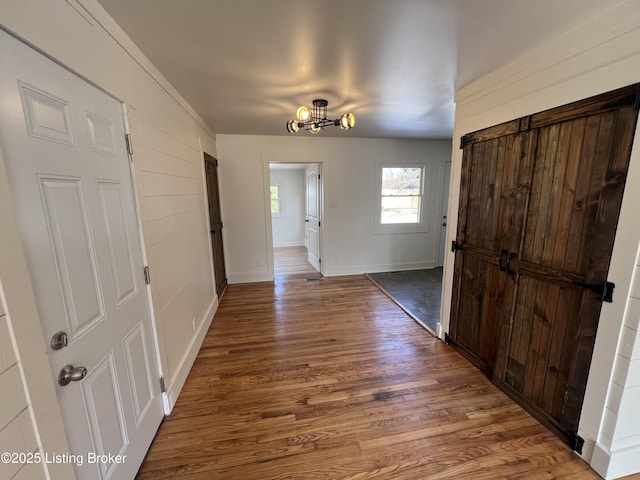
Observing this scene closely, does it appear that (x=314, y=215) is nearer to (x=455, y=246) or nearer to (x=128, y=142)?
(x=455, y=246)

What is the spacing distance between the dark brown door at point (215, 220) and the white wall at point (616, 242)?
3.41 m

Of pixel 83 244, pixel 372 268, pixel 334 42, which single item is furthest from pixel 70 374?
pixel 372 268

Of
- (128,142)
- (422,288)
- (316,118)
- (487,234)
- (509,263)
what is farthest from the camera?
(422,288)

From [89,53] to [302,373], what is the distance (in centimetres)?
244

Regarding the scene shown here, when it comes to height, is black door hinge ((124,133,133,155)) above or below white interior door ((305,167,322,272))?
above

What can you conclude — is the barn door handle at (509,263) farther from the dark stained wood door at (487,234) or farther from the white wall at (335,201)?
the white wall at (335,201)

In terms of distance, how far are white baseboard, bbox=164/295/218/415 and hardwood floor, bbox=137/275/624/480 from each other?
7 cm

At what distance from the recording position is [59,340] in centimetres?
94

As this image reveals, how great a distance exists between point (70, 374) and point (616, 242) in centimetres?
248

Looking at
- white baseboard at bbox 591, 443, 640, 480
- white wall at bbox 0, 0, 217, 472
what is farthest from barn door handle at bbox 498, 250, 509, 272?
white wall at bbox 0, 0, 217, 472

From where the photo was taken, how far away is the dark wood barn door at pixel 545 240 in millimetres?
1361

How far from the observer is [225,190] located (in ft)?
13.9

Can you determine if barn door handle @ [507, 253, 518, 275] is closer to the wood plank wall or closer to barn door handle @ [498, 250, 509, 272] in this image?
barn door handle @ [498, 250, 509, 272]

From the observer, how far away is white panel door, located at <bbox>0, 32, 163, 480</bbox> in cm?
86
